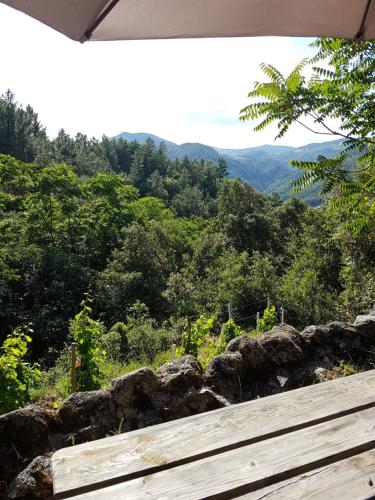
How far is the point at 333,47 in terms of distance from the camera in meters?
2.78

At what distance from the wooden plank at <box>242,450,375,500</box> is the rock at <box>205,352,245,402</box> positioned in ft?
4.90

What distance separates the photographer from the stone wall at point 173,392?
6.63ft

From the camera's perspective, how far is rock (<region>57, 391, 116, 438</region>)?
2.21m

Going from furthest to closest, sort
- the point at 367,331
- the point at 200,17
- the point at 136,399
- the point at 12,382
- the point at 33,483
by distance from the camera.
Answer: the point at 367,331 < the point at 12,382 < the point at 136,399 < the point at 33,483 < the point at 200,17

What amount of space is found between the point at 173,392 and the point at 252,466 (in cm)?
140

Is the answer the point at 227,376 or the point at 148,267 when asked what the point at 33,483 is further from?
the point at 148,267

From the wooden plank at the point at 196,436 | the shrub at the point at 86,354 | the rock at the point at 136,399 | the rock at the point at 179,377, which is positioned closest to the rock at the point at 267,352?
the rock at the point at 179,377

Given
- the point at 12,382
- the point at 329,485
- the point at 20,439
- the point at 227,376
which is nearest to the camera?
the point at 329,485

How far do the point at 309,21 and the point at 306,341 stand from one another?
7.16ft

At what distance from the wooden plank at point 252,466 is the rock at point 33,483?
0.99 metres

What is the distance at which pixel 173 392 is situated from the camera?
2441 millimetres

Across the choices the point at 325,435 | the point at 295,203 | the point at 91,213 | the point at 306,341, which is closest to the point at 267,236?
the point at 295,203

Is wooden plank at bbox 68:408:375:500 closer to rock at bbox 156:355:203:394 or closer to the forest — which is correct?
rock at bbox 156:355:203:394

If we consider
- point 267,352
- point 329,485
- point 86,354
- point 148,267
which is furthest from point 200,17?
point 148,267
